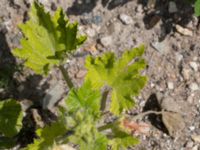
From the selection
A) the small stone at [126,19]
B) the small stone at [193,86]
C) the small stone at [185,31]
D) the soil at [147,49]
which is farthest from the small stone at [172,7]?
the small stone at [193,86]

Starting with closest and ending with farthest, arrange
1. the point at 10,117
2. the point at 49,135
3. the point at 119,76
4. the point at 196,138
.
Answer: the point at 49,135 < the point at 119,76 < the point at 10,117 < the point at 196,138

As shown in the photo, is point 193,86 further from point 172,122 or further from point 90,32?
point 90,32

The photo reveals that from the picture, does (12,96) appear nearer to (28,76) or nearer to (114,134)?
(28,76)

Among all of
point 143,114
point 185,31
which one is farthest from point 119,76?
point 185,31

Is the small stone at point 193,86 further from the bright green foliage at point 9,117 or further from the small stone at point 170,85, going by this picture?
the bright green foliage at point 9,117

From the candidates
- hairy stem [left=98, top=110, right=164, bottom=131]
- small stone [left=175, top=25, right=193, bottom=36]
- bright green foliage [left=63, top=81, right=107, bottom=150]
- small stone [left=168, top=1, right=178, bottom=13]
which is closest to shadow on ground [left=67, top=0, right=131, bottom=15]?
small stone [left=168, top=1, right=178, bottom=13]

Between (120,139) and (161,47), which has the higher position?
(161,47)

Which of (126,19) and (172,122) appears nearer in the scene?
(172,122)
